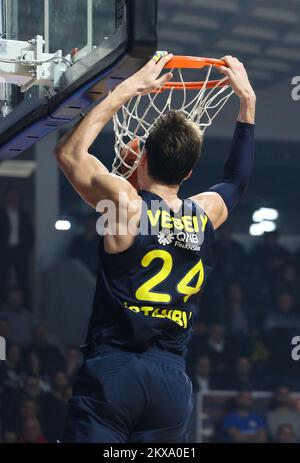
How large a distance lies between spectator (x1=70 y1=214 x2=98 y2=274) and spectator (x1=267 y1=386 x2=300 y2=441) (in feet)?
7.96

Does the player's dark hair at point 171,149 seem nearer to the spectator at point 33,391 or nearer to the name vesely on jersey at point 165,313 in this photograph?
the name vesely on jersey at point 165,313

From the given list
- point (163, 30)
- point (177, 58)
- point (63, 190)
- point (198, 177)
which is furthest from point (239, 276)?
point (177, 58)

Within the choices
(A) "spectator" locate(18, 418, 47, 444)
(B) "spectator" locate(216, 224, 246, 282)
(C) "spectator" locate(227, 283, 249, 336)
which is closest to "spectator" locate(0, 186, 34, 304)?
(A) "spectator" locate(18, 418, 47, 444)

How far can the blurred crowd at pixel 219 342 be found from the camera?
9.00 m

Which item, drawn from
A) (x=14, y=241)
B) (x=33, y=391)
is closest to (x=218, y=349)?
(x=33, y=391)

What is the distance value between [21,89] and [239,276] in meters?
7.07

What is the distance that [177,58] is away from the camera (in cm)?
361

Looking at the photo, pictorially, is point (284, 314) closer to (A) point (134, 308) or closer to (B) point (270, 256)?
(B) point (270, 256)

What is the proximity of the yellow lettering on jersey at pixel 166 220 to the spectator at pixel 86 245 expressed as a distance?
22.3 feet

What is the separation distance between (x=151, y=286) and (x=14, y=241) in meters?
6.71
